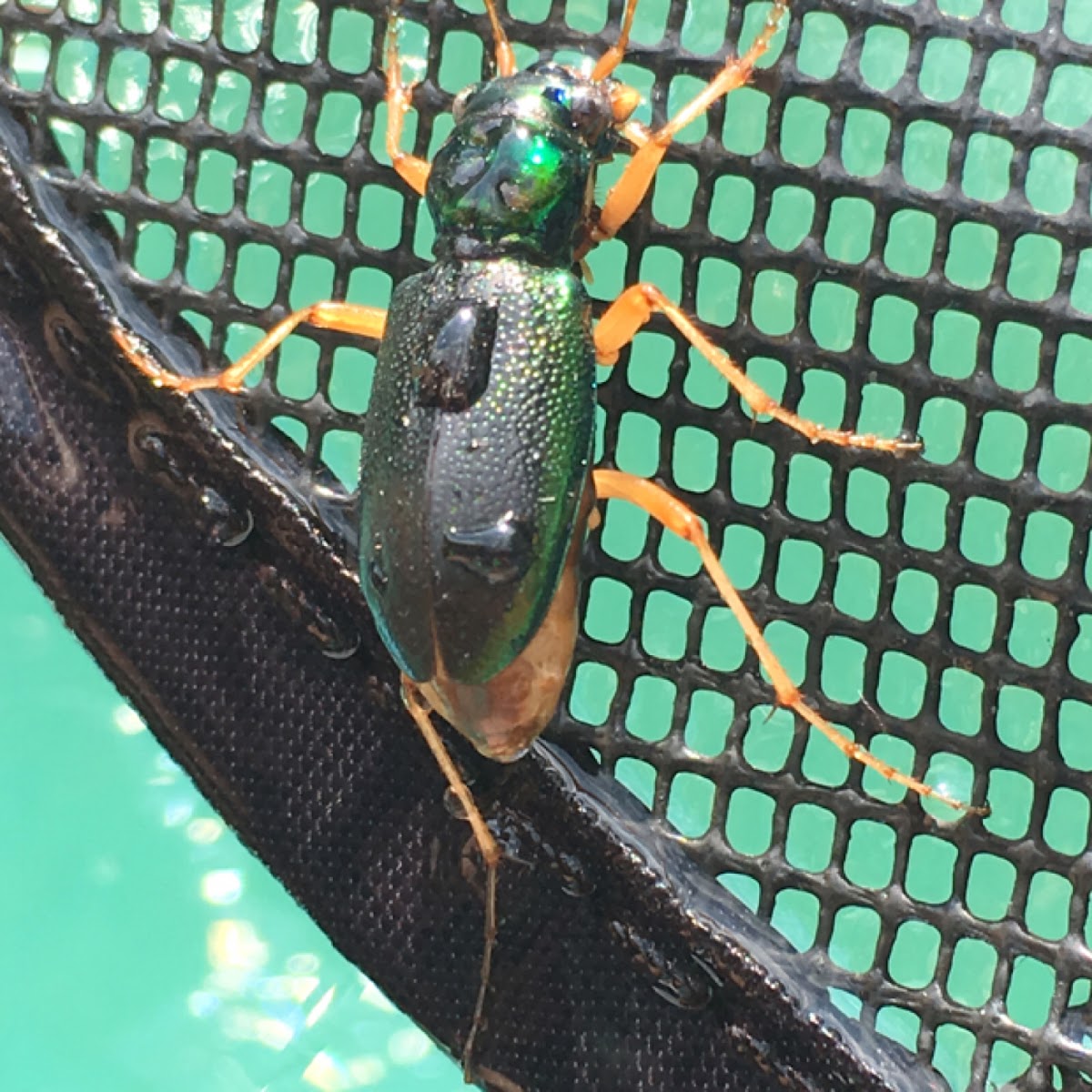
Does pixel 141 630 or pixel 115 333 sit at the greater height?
pixel 115 333

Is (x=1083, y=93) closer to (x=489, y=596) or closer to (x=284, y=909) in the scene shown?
(x=489, y=596)

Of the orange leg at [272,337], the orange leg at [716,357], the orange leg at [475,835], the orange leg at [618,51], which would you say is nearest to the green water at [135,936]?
the orange leg at [475,835]

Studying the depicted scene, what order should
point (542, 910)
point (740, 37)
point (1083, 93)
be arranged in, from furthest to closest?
point (1083, 93) < point (542, 910) < point (740, 37)

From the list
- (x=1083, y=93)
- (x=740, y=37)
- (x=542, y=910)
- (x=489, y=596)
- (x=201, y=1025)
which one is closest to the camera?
(x=489, y=596)

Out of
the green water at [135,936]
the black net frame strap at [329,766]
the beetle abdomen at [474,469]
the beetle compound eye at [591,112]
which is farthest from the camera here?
the green water at [135,936]

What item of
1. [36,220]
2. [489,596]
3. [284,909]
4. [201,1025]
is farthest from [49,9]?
[201,1025]

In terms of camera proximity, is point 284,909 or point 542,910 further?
point 284,909

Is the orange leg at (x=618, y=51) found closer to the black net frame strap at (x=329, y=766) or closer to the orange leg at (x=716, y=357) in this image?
the orange leg at (x=716, y=357)
